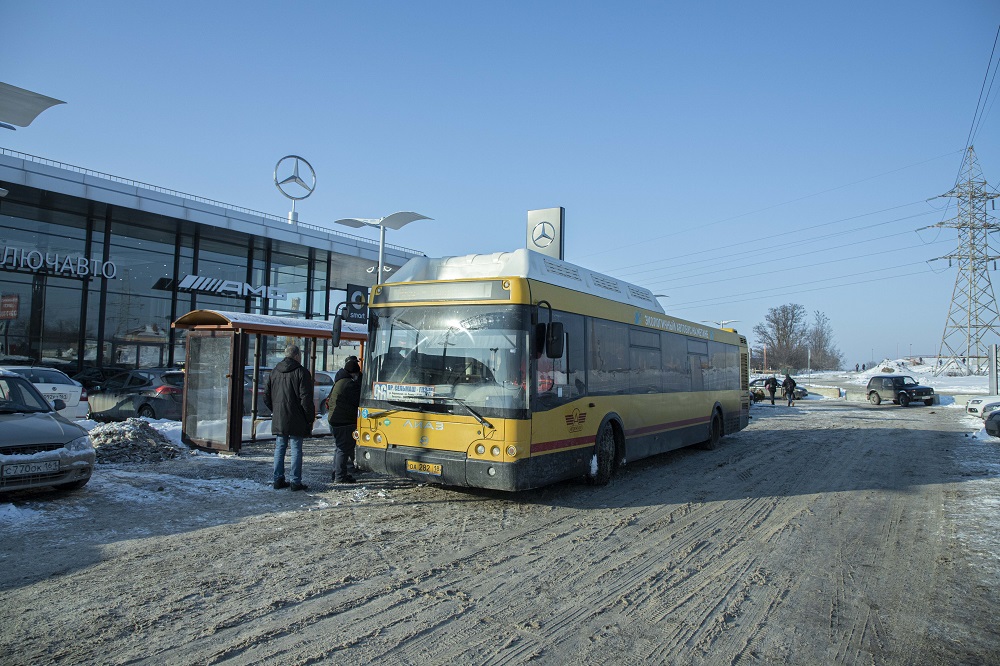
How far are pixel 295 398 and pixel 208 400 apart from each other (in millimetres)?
4857

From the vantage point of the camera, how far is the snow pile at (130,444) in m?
10.6

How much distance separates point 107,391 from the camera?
54.4ft

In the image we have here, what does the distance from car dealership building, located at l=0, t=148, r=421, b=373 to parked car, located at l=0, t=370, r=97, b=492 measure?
518 inches

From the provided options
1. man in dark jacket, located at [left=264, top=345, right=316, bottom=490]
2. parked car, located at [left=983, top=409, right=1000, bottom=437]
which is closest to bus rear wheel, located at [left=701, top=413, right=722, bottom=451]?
parked car, located at [left=983, top=409, right=1000, bottom=437]

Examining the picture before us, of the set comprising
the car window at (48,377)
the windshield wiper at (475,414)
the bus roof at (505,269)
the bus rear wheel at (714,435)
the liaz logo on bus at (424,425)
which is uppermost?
the bus roof at (505,269)

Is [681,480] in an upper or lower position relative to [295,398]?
lower

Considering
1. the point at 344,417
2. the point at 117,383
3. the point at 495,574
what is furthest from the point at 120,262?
the point at 495,574

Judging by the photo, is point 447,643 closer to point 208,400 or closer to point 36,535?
point 36,535

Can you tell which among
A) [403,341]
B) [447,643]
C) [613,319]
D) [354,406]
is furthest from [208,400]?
[447,643]

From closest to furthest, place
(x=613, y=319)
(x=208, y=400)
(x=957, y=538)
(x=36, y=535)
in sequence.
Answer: (x=36, y=535)
(x=957, y=538)
(x=613, y=319)
(x=208, y=400)

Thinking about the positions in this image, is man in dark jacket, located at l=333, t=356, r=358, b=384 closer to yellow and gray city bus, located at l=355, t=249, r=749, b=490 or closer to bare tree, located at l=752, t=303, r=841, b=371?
yellow and gray city bus, located at l=355, t=249, r=749, b=490

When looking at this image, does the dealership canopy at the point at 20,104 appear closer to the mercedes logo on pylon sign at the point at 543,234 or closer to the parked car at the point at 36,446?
the parked car at the point at 36,446

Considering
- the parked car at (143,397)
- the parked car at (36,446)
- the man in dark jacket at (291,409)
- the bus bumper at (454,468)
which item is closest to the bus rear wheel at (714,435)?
the bus bumper at (454,468)

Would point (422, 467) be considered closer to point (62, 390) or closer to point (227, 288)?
point (62, 390)
